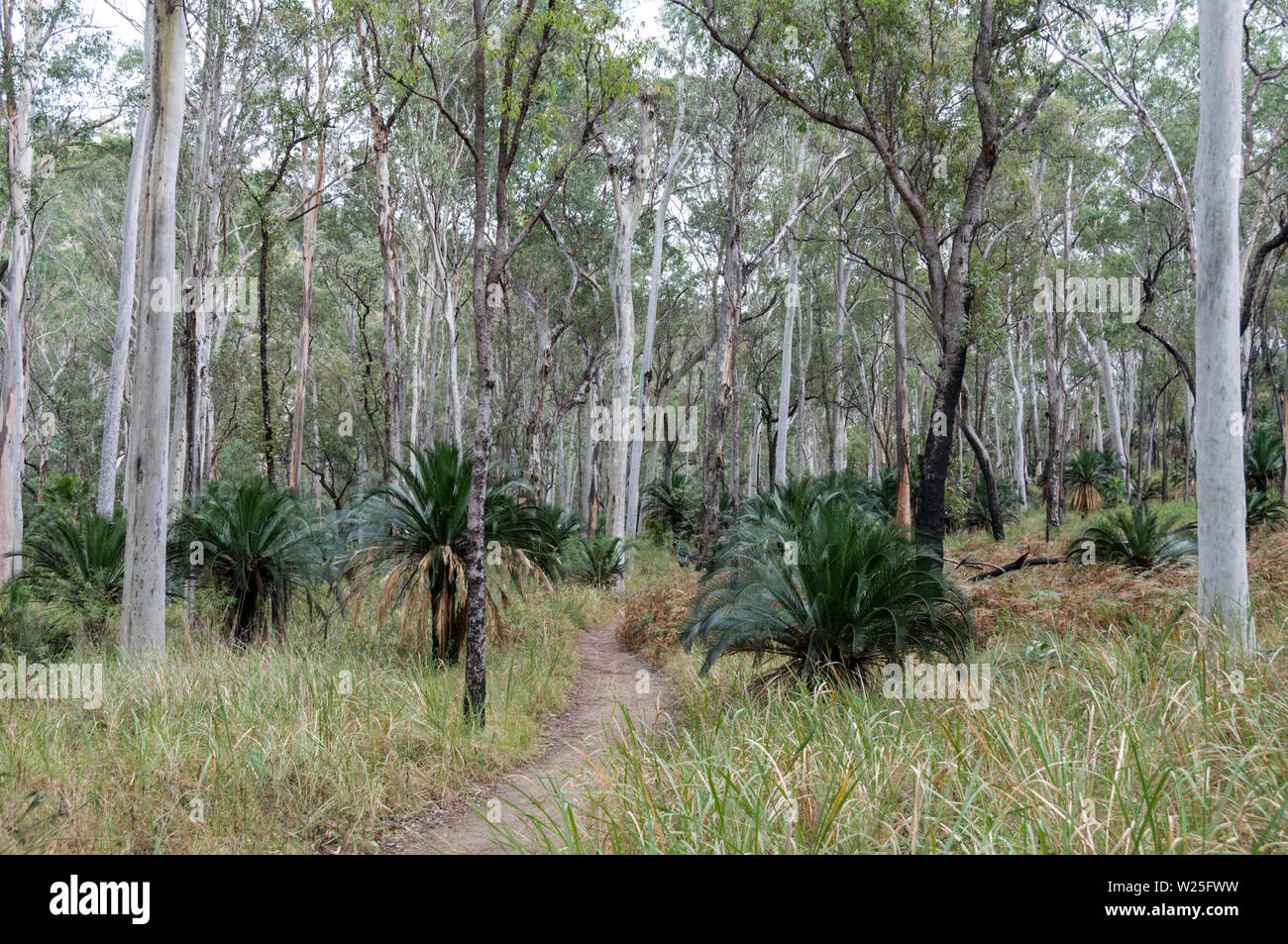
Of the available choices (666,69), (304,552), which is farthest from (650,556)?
(666,69)

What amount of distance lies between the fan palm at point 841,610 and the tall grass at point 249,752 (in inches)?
71.4

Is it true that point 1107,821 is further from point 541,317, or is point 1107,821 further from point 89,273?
point 89,273

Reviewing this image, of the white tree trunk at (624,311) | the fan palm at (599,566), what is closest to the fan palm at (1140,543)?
the fan palm at (599,566)

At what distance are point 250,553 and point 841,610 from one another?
19.4ft

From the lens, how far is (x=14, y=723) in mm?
4328

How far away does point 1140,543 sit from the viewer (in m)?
8.64

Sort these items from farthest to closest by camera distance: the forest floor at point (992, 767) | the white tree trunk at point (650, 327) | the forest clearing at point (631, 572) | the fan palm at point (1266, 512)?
the white tree trunk at point (650, 327)
the fan palm at point (1266, 512)
the forest clearing at point (631, 572)
the forest floor at point (992, 767)

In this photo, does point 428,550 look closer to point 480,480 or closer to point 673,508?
point 480,480

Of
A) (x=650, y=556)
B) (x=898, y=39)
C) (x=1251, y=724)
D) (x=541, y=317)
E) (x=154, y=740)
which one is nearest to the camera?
(x=1251, y=724)

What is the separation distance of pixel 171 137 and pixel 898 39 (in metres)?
8.05

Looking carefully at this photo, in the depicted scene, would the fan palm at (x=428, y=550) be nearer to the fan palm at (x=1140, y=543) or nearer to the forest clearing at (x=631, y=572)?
the forest clearing at (x=631, y=572)

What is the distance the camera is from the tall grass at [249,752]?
3465mm

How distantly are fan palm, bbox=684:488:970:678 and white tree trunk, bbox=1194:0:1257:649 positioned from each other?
1652 millimetres

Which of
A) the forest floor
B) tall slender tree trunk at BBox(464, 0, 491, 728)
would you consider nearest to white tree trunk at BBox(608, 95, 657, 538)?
tall slender tree trunk at BBox(464, 0, 491, 728)
